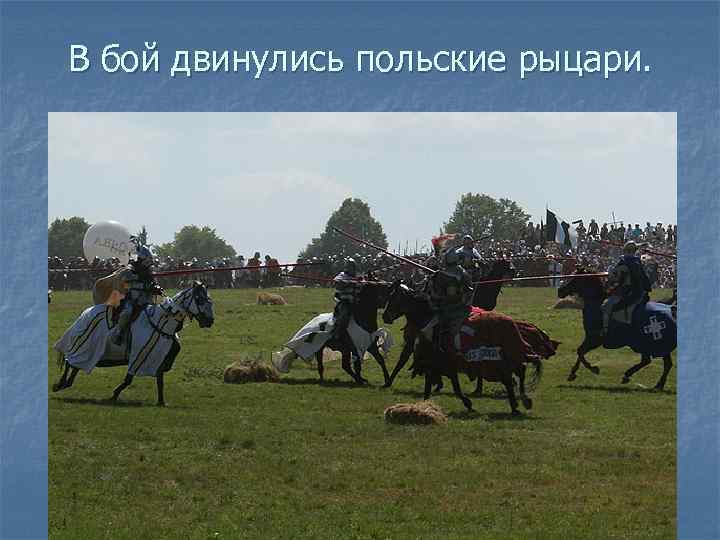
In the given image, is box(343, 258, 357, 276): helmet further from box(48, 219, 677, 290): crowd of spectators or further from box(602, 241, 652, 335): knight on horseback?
box(48, 219, 677, 290): crowd of spectators

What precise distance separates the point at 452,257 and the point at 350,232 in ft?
176

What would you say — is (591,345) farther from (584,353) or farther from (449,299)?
(449,299)

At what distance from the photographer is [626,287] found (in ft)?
85.4

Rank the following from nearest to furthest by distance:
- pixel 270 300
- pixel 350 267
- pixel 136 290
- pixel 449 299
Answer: pixel 449 299 → pixel 136 290 → pixel 350 267 → pixel 270 300

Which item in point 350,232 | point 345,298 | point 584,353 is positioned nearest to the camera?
point 345,298

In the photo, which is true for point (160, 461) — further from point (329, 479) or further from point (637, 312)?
point (637, 312)

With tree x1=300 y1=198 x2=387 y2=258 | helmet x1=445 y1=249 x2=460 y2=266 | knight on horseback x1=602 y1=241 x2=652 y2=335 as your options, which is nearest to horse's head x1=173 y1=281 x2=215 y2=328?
helmet x1=445 y1=249 x2=460 y2=266

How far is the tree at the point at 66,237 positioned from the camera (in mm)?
79188

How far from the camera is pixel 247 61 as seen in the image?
1377 cm

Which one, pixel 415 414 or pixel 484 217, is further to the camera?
pixel 484 217

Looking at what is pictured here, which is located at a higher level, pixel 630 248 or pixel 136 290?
pixel 630 248

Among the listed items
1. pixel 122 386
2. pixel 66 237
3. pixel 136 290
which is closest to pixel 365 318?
pixel 136 290

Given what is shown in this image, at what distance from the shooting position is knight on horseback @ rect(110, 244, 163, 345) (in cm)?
2258

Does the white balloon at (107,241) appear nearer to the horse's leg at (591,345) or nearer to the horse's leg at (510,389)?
the horse's leg at (591,345)
